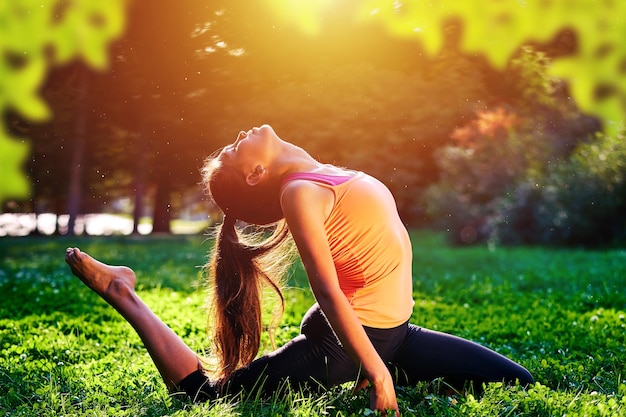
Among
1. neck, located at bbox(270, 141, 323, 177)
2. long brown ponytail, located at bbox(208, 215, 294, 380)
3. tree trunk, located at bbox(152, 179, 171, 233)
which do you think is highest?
neck, located at bbox(270, 141, 323, 177)

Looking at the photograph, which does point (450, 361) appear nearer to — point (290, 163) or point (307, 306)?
point (290, 163)

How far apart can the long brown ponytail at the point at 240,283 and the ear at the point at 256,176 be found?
0.98 ft

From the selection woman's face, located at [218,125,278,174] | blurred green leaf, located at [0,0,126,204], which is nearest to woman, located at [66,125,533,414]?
woman's face, located at [218,125,278,174]

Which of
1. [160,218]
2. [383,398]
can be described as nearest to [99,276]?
[383,398]

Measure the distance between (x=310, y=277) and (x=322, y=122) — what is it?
19.7ft

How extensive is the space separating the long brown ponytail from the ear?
298mm

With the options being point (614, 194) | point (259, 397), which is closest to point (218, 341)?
point (259, 397)

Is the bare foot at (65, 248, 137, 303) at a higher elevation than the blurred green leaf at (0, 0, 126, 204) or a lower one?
lower

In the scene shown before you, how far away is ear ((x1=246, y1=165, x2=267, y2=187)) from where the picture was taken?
3330 mm

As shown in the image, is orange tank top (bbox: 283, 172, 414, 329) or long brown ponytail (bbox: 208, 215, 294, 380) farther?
long brown ponytail (bbox: 208, 215, 294, 380)

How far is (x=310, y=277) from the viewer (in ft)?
9.98

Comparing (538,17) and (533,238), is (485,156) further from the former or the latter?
(538,17)

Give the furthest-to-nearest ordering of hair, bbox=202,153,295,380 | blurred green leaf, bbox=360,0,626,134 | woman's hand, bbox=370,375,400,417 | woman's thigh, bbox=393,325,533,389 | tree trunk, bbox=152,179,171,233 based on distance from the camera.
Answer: tree trunk, bbox=152,179,171,233, hair, bbox=202,153,295,380, woman's thigh, bbox=393,325,533,389, woman's hand, bbox=370,375,400,417, blurred green leaf, bbox=360,0,626,134

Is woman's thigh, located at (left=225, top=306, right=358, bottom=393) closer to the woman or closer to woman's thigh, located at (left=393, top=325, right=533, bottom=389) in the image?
the woman
